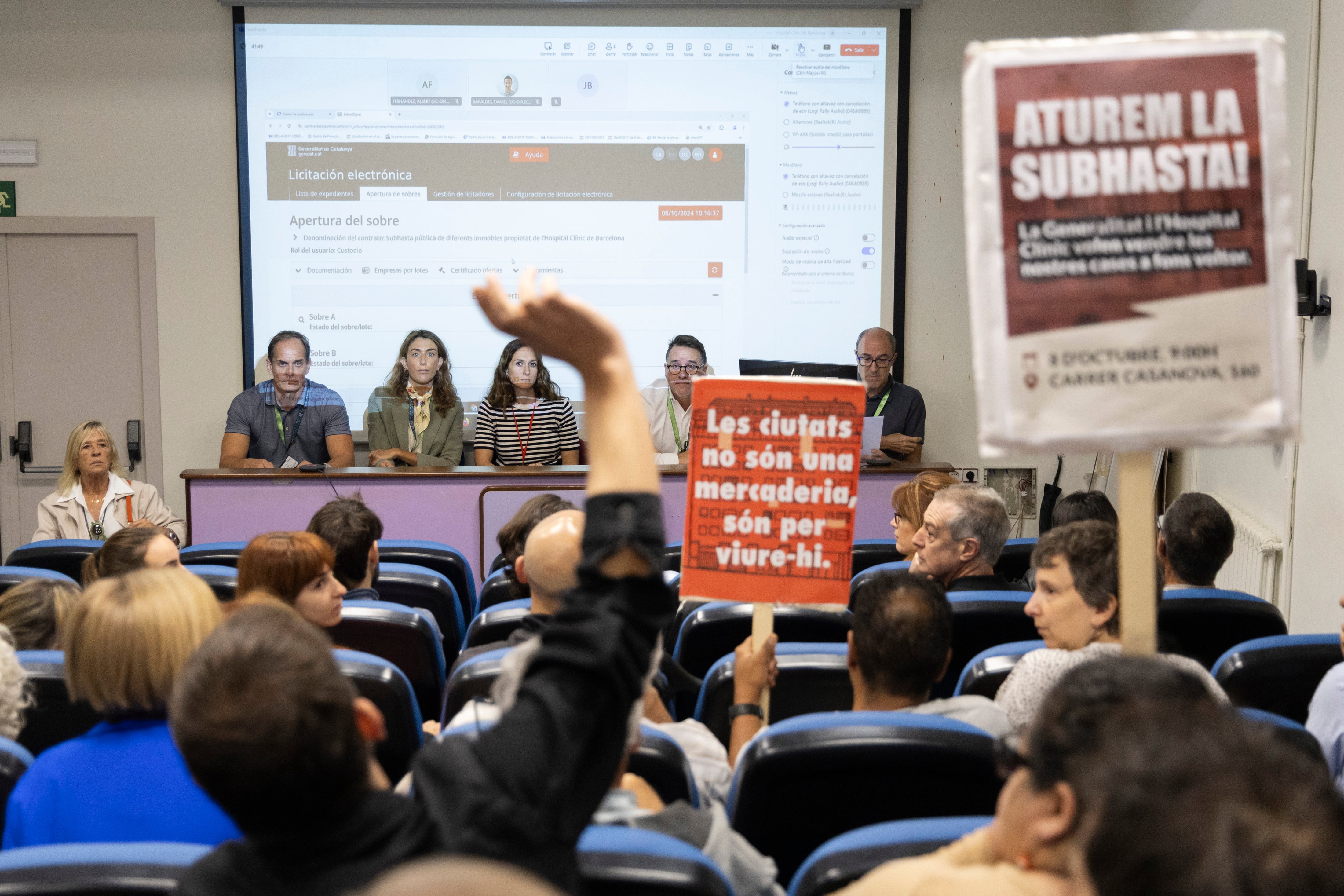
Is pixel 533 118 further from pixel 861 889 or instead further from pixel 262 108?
pixel 861 889

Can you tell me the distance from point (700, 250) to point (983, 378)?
5.44 meters

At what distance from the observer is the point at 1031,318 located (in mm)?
1231

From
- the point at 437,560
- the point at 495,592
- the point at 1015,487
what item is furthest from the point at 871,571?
the point at 1015,487

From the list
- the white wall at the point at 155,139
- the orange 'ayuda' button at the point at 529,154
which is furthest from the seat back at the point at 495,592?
the white wall at the point at 155,139

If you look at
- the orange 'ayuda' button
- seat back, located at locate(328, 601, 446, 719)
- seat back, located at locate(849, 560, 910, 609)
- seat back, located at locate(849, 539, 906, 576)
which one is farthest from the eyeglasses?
the orange 'ayuda' button

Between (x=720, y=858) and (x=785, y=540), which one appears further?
(x=785, y=540)

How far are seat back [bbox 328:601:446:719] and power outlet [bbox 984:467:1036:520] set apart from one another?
4.59 m

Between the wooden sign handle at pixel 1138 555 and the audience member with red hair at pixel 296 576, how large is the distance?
1.69 meters

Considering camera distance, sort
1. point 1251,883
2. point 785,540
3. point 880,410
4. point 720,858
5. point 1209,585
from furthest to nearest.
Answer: point 880,410 < point 1209,585 < point 785,540 < point 720,858 < point 1251,883

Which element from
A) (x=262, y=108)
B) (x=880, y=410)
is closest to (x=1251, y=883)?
(x=880, y=410)

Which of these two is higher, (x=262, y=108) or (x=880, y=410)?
(x=262, y=108)

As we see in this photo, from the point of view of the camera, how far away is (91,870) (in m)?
1.11

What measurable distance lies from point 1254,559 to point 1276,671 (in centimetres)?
287

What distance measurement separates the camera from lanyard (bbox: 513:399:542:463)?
→ 582 cm
